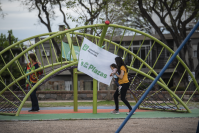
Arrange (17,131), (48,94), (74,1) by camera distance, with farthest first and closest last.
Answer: (74,1) < (48,94) < (17,131)

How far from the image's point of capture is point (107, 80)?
21.6 ft

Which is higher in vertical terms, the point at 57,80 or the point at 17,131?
the point at 17,131

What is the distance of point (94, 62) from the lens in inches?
253

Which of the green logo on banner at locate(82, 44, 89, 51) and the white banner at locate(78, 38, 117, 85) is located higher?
the green logo on banner at locate(82, 44, 89, 51)

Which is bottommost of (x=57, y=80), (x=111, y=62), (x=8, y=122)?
(x=57, y=80)

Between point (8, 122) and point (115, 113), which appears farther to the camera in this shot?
point (115, 113)

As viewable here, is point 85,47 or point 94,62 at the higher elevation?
point 85,47

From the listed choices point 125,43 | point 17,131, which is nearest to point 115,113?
point 17,131

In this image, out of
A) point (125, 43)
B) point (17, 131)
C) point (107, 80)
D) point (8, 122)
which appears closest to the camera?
point (17, 131)

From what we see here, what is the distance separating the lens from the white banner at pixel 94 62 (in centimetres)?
636

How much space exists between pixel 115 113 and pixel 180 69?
11457mm

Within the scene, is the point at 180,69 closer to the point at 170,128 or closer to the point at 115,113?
the point at 115,113

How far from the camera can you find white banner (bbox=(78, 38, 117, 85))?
250 inches

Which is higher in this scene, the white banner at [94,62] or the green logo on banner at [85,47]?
the green logo on banner at [85,47]
